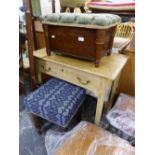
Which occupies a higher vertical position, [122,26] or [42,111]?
[122,26]

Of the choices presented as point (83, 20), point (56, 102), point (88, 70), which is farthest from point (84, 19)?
point (56, 102)

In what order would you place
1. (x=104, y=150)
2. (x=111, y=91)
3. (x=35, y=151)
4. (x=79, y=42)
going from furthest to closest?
1. (x=111, y=91)
2. (x=35, y=151)
3. (x=79, y=42)
4. (x=104, y=150)

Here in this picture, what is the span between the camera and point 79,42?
1.00 m

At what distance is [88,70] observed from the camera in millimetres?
986

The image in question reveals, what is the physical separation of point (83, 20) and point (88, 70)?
0.99ft

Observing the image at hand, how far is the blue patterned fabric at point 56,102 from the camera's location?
39.0 inches

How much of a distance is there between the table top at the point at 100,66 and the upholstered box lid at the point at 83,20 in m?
0.26

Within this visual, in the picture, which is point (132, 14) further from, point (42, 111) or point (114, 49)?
point (42, 111)

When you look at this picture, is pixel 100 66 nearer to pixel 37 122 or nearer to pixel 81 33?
pixel 81 33

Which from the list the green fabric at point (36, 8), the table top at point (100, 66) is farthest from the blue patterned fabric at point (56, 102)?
the green fabric at point (36, 8)

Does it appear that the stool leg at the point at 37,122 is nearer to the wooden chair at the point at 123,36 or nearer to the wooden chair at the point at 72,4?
the wooden chair at the point at 123,36

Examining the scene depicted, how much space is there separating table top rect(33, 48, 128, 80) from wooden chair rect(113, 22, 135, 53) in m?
0.08
